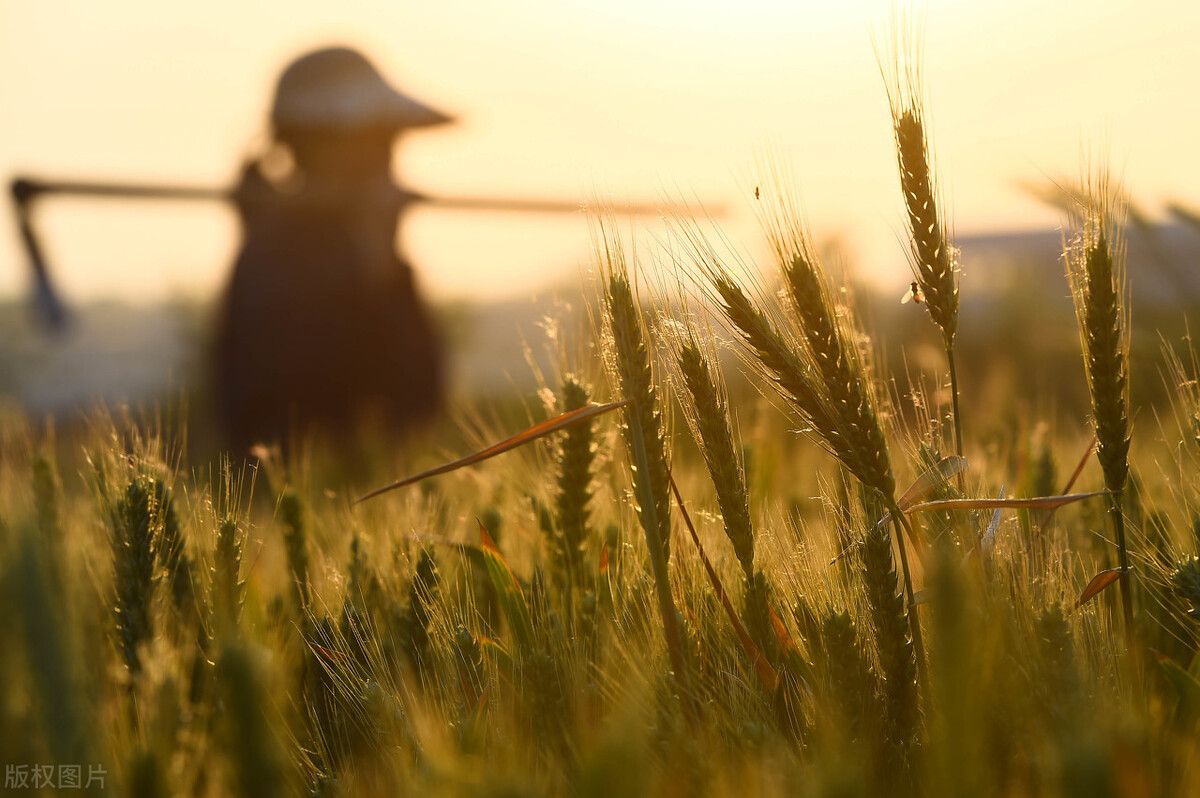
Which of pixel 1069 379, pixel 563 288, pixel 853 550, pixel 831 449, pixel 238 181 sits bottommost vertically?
pixel 1069 379

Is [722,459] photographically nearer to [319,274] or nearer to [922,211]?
[922,211]

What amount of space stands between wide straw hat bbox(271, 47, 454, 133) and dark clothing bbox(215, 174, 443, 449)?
63 centimetres

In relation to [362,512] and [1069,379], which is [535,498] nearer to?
[362,512]

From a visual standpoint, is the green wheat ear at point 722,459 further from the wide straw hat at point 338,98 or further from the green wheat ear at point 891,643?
the wide straw hat at point 338,98

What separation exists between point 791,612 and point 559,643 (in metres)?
0.34

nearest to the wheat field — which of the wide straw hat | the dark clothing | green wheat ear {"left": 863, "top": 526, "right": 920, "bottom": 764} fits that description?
green wheat ear {"left": 863, "top": 526, "right": 920, "bottom": 764}

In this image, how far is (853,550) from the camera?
1.09 m

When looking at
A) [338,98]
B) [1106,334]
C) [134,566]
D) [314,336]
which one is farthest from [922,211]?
[338,98]

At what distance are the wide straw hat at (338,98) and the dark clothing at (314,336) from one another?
63 centimetres

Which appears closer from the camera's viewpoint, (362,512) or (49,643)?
(49,643)

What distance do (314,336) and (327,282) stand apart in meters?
0.41

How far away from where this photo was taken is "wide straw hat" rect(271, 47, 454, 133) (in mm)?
5734

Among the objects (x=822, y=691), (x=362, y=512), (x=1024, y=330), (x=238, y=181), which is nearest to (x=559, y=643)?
(x=822, y=691)

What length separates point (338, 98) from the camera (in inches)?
226
